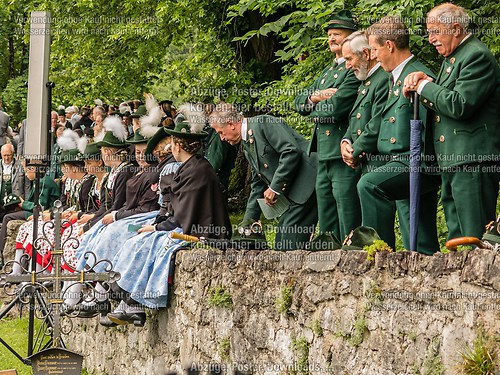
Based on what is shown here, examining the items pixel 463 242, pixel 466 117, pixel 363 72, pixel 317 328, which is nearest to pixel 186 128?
pixel 363 72

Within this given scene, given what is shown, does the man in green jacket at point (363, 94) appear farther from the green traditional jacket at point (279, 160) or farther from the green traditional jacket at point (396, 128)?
the green traditional jacket at point (279, 160)

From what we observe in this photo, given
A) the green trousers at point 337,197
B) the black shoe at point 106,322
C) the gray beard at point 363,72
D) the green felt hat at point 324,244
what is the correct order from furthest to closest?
the black shoe at point 106,322 → the green trousers at point 337,197 → the gray beard at point 363,72 → the green felt hat at point 324,244

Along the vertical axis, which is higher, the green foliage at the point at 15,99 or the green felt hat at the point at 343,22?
the green foliage at the point at 15,99

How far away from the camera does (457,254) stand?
17.4ft

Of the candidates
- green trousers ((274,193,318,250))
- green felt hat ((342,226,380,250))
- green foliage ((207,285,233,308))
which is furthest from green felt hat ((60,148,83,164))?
green felt hat ((342,226,380,250))

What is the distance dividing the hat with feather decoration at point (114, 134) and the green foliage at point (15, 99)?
14376 mm

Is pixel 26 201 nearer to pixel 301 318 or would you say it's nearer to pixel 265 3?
pixel 265 3

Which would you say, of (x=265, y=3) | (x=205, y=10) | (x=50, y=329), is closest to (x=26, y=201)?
(x=205, y=10)

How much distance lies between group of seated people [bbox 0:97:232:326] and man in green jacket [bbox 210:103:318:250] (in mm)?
483

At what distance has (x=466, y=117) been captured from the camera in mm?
6961

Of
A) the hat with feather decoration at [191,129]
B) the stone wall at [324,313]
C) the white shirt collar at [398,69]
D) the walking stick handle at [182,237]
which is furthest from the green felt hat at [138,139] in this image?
the white shirt collar at [398,69]

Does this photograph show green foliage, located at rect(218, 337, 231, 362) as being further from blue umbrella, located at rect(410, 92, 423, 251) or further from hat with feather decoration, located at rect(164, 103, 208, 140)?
hat with feather decoration, located at rect(164, 103, 208, 140)

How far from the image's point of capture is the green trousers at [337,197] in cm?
852

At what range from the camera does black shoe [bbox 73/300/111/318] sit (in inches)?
429
